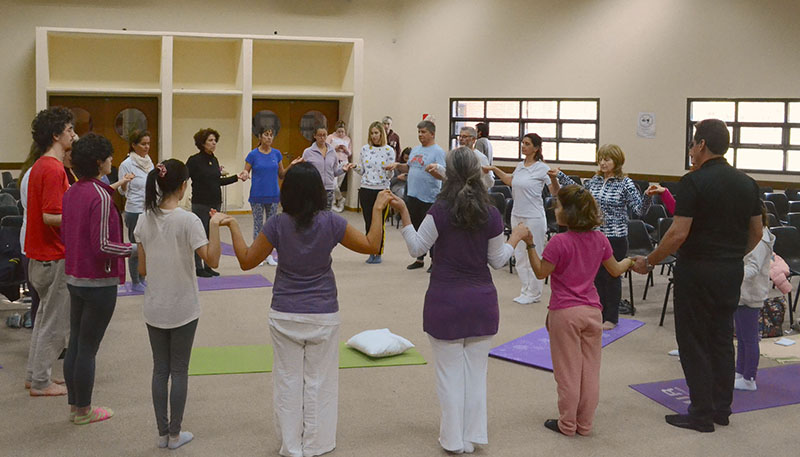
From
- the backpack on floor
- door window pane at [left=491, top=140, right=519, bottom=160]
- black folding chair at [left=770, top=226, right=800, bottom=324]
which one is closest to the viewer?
the backpack on floor

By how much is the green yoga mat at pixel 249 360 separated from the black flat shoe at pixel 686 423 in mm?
1770

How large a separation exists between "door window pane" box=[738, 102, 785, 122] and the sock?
10465 millimetres

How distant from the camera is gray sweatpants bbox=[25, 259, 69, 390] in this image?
16.2 ft

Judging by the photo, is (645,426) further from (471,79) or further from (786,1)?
(471,79)

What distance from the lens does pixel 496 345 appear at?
6496 mm

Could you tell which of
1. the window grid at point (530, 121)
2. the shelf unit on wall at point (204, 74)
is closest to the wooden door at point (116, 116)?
the shelf unit on wall at point (204, 74)

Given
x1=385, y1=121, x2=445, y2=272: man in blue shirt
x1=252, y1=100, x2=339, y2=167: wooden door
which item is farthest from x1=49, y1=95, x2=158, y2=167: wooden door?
x1=385, y1=121, x2=445, y2=272: man in blue shirt

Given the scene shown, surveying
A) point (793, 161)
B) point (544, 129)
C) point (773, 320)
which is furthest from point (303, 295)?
point (544, 129)

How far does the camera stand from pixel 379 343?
6.06m

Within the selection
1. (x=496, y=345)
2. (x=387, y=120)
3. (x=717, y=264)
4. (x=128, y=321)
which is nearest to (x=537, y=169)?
(x=496, y=345)

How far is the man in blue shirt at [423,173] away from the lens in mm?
8953

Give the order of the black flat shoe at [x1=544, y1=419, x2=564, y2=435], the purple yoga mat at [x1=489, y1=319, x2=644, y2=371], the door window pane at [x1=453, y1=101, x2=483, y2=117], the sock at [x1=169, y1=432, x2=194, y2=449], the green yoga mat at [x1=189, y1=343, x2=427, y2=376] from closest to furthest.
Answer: the sock at [x1=169, y1=432, x2=194, y2=449] → the black flat shoe at [x1=544, y1=419, x2=564, y2=435] → the green yoga mat at [x1=189, y1=343, x2=427, y2=376] → the purple yoga mat at [x1=489, y1=319, x2=644, y2=371] → the door window pane at [x1=453, y1=101, x2=483, y2=117]

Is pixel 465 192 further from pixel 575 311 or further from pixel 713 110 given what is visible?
pixel 713 110

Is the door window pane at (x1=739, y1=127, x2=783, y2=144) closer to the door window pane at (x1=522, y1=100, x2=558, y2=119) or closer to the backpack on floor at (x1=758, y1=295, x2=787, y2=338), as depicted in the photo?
the door window pane at (x1=522, y1=100, x2=558, y2=119)
